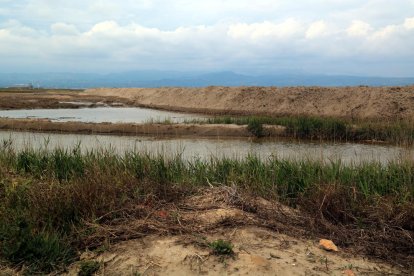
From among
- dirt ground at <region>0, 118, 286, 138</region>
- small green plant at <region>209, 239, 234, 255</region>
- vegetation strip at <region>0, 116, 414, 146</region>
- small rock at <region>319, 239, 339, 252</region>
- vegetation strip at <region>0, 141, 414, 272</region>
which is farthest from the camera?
dirt ground at <region>0, 118, 286, 138</region>

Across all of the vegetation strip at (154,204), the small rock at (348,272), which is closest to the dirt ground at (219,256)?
the small rock at (348,272)

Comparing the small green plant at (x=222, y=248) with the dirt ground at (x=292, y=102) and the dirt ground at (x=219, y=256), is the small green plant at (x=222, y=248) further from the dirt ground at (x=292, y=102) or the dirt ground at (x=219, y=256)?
the dirt ground at (x=292, y=102)

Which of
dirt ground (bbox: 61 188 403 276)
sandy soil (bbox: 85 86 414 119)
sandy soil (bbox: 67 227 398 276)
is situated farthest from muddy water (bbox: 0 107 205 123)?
sandy soil (bbox: 67 227 398 276)

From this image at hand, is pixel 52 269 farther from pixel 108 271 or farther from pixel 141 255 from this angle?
pixel 141 255

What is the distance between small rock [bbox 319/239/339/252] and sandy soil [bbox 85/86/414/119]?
70.6 feet

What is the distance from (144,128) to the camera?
20.6 meters

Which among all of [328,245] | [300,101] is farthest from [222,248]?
[300,101]

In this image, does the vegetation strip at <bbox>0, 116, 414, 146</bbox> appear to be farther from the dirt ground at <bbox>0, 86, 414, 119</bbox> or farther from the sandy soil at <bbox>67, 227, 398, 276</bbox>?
the sandy soil at <bbox>67, 227, 398, 276</bbox>

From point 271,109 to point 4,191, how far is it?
26216mm

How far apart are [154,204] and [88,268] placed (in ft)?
5.02

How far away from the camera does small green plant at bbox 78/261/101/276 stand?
3940 millimetres

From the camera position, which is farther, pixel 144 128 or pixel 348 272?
pixel 144 128

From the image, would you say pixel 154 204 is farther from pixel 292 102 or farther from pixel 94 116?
pixel 292 102

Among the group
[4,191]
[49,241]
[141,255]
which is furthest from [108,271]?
[4,191]
